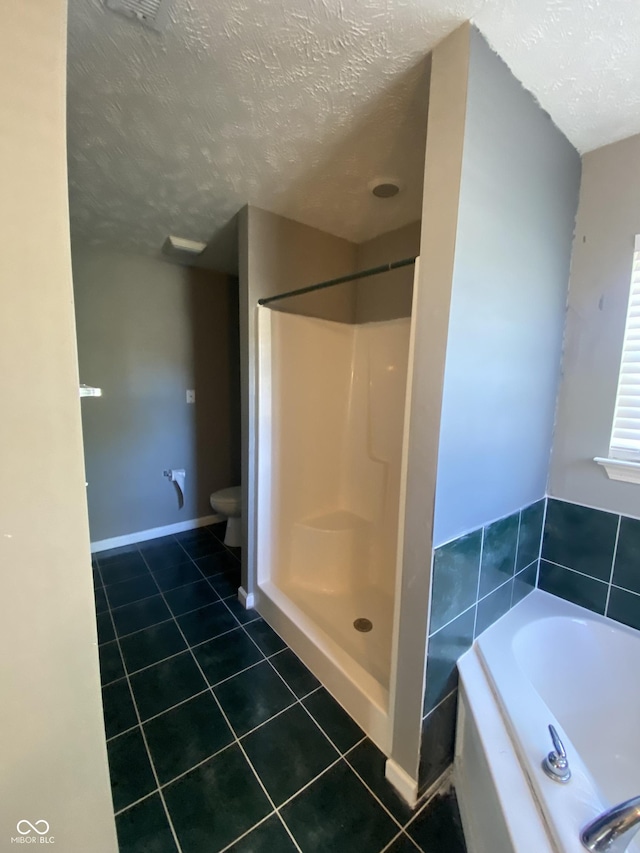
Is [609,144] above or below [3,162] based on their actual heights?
above

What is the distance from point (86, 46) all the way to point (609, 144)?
1759 millimetres

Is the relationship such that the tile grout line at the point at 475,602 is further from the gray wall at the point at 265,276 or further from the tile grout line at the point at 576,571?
the gray wall at the point at 265,276

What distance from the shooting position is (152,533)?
9.59 feet

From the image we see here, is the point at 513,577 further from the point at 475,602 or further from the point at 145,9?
the point at 145,9

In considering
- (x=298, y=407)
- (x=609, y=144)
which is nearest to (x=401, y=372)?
(x=298, y=407)

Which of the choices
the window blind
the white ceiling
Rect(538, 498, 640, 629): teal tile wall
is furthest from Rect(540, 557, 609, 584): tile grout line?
the white ceiling

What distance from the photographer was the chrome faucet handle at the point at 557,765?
2.67 ft

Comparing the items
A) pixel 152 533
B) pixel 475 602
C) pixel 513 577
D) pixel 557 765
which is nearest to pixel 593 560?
pixel 513 577

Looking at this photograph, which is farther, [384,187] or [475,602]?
[384,187]

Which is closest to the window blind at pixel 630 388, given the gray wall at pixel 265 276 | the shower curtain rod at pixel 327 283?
the shower curtain rod at pixel 327 283

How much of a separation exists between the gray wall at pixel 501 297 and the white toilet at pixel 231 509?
2.01m

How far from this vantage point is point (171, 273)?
9.16 feet

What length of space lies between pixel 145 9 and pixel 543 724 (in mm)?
2138

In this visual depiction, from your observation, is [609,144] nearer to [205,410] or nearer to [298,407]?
[298,407]
